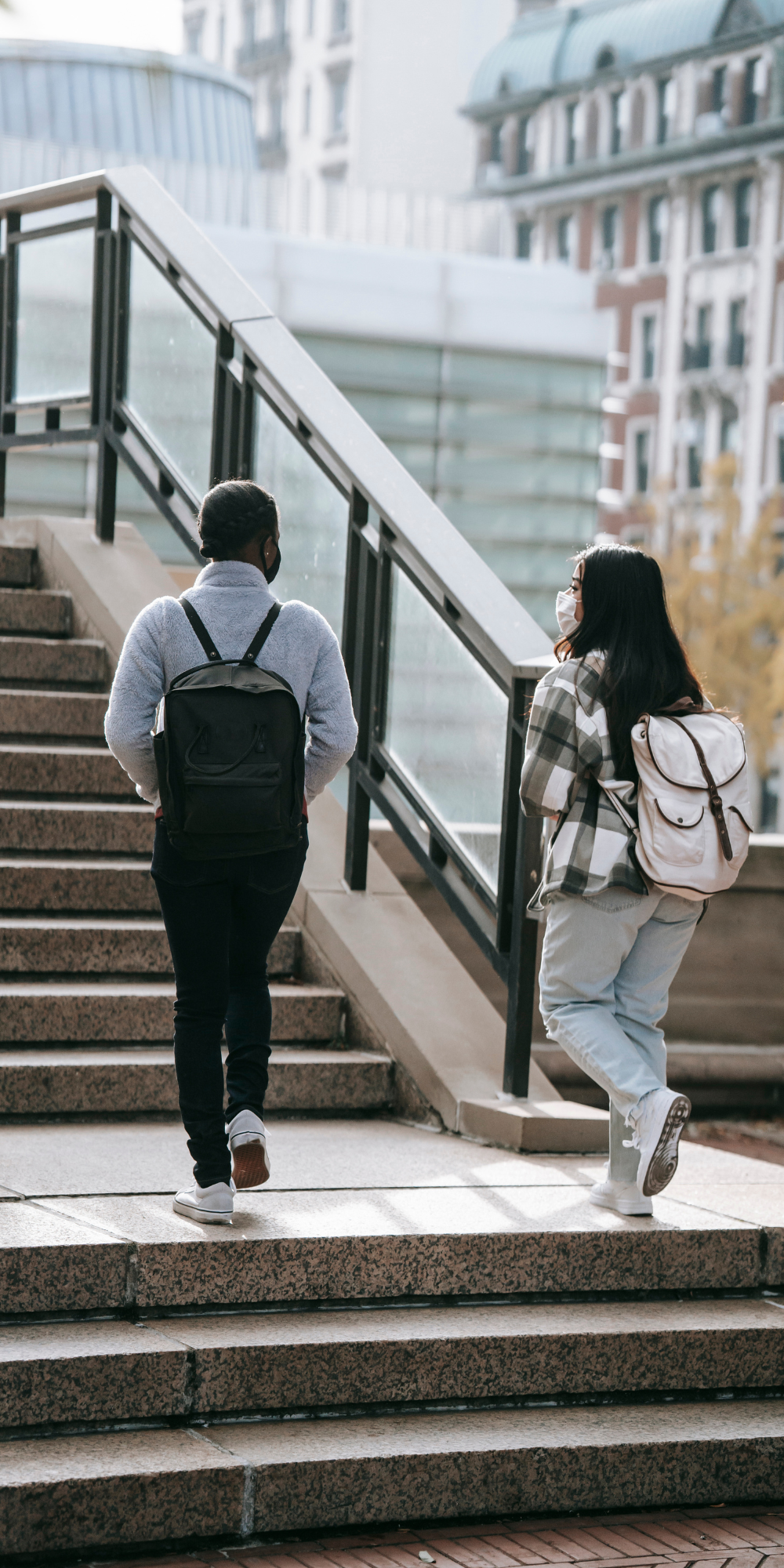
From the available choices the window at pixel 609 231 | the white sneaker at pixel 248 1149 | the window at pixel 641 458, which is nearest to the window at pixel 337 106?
the window at pixel 609 231

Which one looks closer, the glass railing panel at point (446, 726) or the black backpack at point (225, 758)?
the black backpack at point (225, 758)

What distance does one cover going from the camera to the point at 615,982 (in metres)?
4.71

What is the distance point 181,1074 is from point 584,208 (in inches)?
2800

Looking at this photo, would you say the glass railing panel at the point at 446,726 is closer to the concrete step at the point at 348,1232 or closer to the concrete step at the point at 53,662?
the concrete step at the point at 348,1232

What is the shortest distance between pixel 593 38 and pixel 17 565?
72.6 m

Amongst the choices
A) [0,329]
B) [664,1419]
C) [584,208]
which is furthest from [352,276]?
[584,208]

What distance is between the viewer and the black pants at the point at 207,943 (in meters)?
4.15

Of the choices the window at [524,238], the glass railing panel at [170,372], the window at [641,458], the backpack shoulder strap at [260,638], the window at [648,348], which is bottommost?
the backpack shoulder strap at [260,638]

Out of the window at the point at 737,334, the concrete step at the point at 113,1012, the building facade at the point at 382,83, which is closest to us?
the concrete step at the point at 113,1012

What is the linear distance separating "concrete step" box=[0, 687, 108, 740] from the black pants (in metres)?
2.66

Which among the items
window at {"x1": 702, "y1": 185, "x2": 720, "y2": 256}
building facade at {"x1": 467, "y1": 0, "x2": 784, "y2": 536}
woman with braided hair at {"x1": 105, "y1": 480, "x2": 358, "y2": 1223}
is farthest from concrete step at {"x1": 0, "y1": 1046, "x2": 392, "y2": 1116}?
window at {"x1": 702, "y1": 185, "x2": 720, "y2": 256}

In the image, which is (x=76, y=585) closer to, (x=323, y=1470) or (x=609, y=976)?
(x=609, y=976)

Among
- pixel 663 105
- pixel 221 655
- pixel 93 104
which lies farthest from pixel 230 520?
pixel 663 105

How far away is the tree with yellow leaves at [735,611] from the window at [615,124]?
107ft
